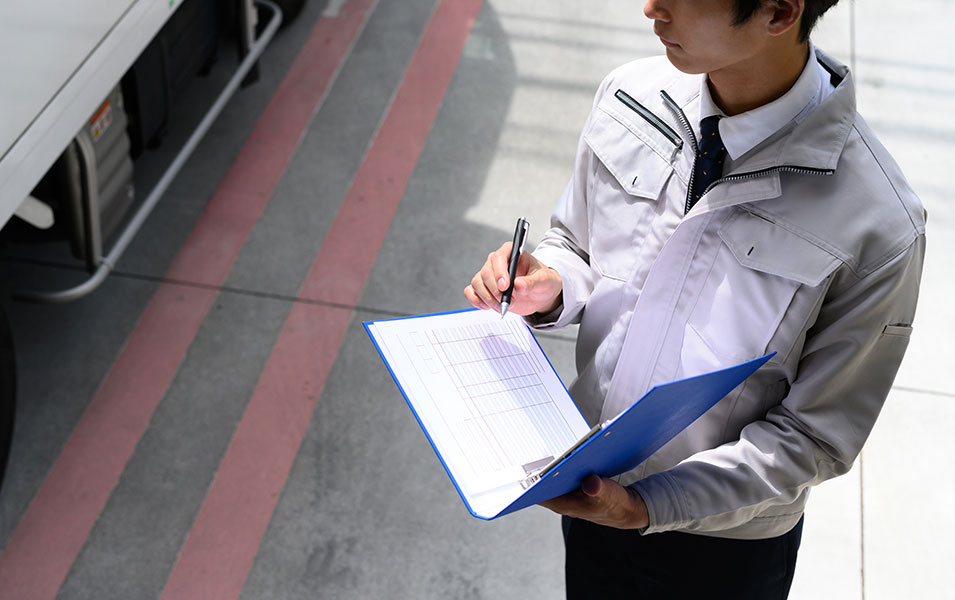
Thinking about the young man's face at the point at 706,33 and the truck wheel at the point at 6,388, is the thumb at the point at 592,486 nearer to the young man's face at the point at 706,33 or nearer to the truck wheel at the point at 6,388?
the young man's face at the point at 706,33

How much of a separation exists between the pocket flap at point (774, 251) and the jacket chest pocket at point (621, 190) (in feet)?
0.58

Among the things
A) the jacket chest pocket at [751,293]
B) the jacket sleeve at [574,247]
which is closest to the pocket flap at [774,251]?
the jacket chest pocket at [751,293]

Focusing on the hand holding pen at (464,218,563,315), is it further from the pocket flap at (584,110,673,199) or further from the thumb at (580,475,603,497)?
the thumb at (580,475,603,497)

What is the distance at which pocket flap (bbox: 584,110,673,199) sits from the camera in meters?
1.65

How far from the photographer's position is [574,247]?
1.94m

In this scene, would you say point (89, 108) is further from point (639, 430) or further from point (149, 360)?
point (639, 430)

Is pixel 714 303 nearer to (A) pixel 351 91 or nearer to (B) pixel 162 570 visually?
(B) pixel 162 570

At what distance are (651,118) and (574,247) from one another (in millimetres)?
356

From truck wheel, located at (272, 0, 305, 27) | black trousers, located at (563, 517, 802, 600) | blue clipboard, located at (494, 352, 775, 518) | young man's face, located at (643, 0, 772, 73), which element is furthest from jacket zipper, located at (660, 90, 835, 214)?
truck wheel, located at (272, 0, 305, 27)

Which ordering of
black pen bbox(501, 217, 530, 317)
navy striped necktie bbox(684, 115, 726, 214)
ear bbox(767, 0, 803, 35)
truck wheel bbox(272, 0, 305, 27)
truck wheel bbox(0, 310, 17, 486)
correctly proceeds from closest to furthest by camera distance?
ear bbox(767, 0, 803, 35)
navy striped necktie bbox(684, 115, 726, 214)
black pen bbox(501, 217, 530, 317)
truck wheel bbox(0, 310, 17, 486)
truck wheel bbox(272, 0, 305, 27)

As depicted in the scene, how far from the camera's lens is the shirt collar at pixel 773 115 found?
1.48m

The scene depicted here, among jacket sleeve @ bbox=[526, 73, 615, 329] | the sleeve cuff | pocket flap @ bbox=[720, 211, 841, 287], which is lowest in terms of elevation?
the sleeve cuff

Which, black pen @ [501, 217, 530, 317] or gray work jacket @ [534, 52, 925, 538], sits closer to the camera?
gray work jacket @ [534, 52, 925, 538]

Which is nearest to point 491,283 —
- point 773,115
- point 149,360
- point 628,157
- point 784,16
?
point 628,157
